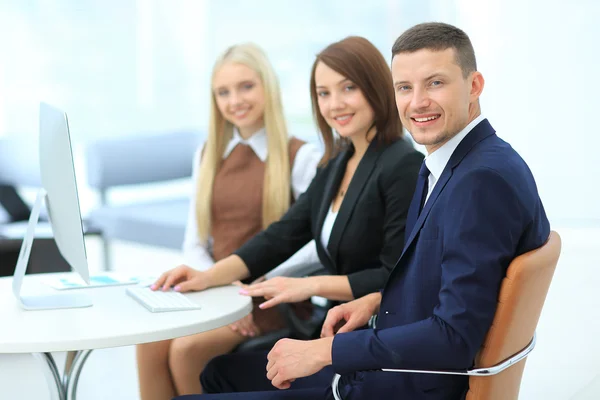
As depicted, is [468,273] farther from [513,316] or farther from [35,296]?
[35,296]

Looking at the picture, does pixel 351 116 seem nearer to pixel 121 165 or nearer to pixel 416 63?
pixel 416 63

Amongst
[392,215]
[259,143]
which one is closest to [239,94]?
[259,143]

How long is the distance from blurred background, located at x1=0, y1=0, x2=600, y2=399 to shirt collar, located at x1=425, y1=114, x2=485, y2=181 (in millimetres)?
1933

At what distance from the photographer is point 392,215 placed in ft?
7.59

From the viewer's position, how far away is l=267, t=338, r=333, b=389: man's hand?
→ 162 centimetres

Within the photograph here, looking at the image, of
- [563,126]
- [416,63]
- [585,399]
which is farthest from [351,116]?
[563,126]

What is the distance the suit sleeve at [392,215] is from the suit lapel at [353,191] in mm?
63

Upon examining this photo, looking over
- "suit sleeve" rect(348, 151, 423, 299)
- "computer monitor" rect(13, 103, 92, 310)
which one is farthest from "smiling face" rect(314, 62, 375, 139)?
"computer monitor" rect(13, 103, 92, 310)

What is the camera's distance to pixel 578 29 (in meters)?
3.97

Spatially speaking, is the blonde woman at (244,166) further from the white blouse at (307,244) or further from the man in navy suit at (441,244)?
the man in navy suit at (441,244)

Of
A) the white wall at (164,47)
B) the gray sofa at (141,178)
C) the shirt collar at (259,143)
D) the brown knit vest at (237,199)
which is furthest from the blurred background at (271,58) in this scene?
the shirt collar at (259,143)

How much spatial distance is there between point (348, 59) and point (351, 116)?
0.56 ft

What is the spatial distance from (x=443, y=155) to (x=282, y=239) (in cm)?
101

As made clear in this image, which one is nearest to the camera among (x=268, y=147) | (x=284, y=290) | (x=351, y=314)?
(x=351, y=314)
